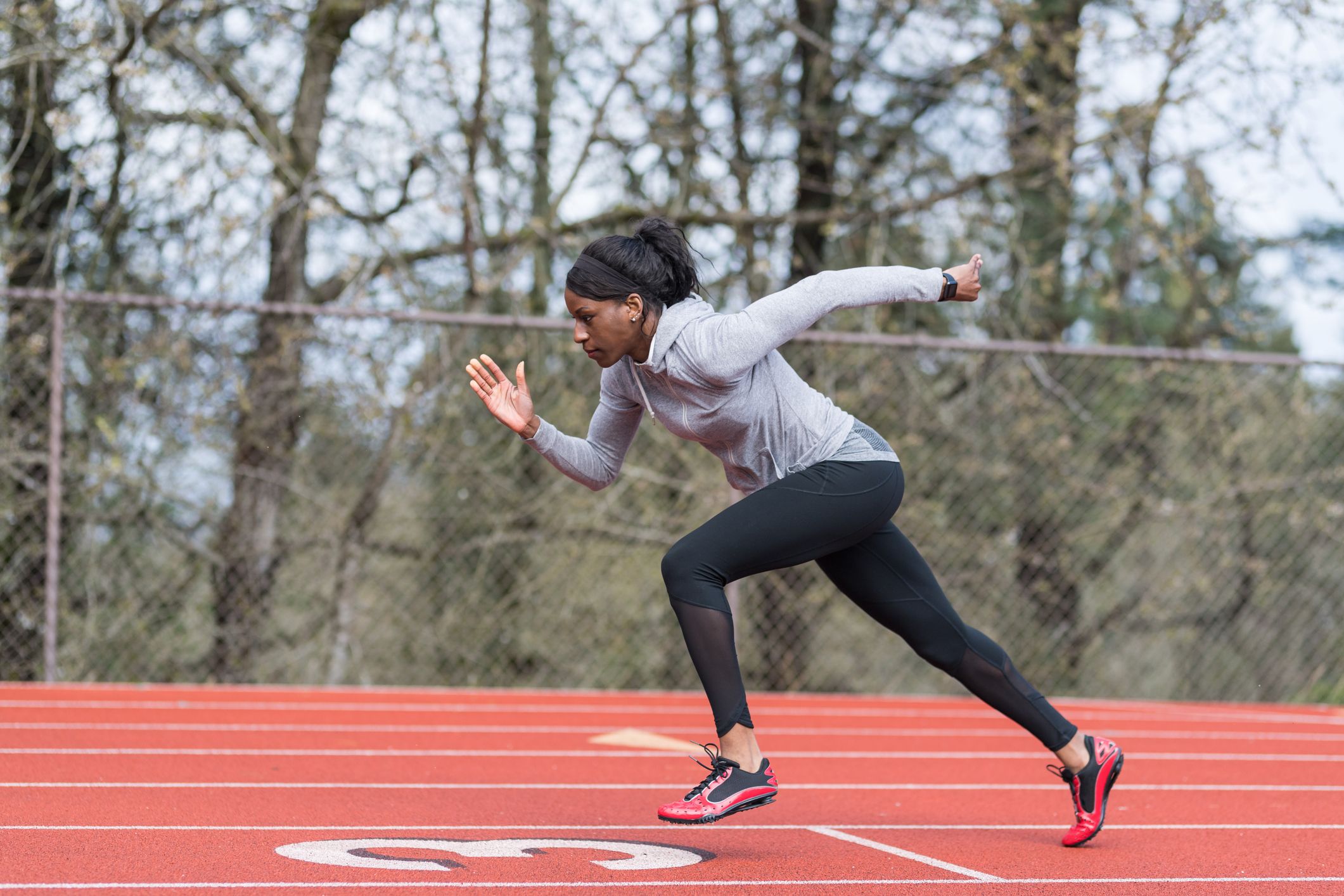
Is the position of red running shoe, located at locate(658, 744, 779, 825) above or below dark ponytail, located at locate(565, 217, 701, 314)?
below

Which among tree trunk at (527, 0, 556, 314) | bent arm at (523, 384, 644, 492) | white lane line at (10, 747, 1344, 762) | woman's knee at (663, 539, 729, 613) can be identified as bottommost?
white lane line at (10, 747, 1344, 762)

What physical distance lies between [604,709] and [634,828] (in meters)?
3.42

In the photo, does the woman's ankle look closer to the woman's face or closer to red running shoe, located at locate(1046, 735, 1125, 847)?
red running shoe, located at locate(1046, 735, 1125, 847)

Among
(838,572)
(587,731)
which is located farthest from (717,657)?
(587,731)

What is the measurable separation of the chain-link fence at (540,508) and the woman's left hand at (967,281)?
165 inches

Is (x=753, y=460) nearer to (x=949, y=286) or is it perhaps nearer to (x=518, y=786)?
(x=949, y=286)

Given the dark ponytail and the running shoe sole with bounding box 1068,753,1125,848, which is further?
the running shoe sole with bounding box 1068,753,1125,848

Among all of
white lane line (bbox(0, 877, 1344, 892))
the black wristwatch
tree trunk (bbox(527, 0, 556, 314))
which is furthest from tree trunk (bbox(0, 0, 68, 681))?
the black wristwatch

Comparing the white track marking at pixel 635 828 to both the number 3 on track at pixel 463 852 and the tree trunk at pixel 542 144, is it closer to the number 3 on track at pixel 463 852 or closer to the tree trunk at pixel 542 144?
the number 3 on track at pixel 463 852

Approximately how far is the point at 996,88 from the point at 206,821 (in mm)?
8801

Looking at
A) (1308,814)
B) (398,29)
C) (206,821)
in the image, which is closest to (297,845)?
(206,821)

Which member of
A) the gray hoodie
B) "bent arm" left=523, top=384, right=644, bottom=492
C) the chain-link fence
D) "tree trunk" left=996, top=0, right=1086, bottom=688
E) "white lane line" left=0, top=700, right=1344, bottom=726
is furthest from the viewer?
"tree trunk" left=996, top=0, right=1086, bottom=688

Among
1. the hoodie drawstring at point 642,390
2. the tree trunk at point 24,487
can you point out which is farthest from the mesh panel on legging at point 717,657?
the tree trunk at point 24,487

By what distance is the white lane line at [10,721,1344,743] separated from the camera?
5.64 metres
